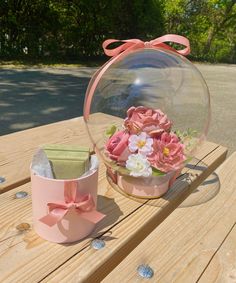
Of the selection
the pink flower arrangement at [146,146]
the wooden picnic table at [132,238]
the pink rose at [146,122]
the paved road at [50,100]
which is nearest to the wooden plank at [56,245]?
the wooden picnic table at [132,238]

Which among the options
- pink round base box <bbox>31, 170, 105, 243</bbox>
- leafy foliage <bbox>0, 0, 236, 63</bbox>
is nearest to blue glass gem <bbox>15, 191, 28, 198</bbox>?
pink round base box <bbox>31, 170, 105, 243</bbox>

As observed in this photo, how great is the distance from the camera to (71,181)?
32.2 inches

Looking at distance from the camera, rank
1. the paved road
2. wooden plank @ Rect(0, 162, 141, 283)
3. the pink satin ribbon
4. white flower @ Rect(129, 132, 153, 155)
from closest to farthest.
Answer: wooden plank @ Rect(0, 162, 141, 283)
white flower @ Rect(129, 132, 153, 155)
the pink satin ribbon
the paved road

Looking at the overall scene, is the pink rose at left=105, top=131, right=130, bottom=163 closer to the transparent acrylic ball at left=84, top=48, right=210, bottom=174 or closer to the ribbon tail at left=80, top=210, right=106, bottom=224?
the transparent acrylic ball at left=84, top=48, right=210, bottom=174

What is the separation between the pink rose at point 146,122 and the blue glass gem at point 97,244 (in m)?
0.33

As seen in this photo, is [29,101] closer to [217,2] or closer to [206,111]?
[206,111]

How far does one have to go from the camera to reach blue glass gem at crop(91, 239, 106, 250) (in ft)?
2.88

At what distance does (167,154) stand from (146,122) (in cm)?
11

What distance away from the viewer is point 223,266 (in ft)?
2.86

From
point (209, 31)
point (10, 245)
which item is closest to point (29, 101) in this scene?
point (10, 245)

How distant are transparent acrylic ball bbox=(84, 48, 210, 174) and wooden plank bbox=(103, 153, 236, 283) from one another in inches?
8.0

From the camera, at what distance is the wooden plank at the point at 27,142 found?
121 centimetres

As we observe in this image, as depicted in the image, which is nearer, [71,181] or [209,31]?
[71,181]

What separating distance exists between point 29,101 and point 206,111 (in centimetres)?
354
